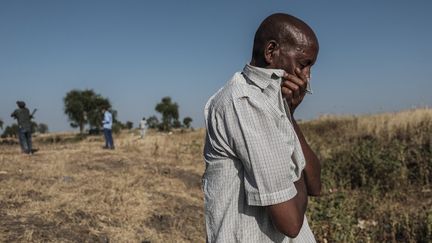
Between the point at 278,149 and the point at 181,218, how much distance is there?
4.17m

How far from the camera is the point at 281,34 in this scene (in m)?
1.37

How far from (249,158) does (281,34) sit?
44cm

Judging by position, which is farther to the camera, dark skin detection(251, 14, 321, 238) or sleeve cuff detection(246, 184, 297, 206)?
dark skin detection(251, 14, 321, 238)

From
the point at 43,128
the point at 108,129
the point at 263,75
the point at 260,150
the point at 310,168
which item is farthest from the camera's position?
the point at 43,128

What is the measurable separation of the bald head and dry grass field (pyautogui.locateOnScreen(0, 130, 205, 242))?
11.3ft

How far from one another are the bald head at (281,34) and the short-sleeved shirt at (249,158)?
0.08 meters

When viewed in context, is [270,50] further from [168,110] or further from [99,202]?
[168,110]

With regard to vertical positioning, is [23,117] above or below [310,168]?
above

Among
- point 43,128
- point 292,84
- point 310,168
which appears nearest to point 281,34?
point 292,84

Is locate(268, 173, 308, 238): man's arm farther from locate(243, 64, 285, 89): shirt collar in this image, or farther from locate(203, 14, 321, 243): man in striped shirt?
locate(243, 64, 285, 89): shirt collar

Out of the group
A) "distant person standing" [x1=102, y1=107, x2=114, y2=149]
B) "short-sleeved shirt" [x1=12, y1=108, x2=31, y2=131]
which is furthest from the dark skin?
"distant person standing" [x1=102, y1=107, x2=114, y2=149]

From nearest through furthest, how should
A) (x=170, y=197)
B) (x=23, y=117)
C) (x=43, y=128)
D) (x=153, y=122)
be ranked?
(x=170, y=197)
(x=23, y=117)
(x=153, y=122)
(x=43, y=128)

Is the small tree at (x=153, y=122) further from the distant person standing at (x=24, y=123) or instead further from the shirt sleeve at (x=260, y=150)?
the shirt sleeve at (x=260, y=150)

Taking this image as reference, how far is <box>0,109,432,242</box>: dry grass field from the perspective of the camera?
437cm
